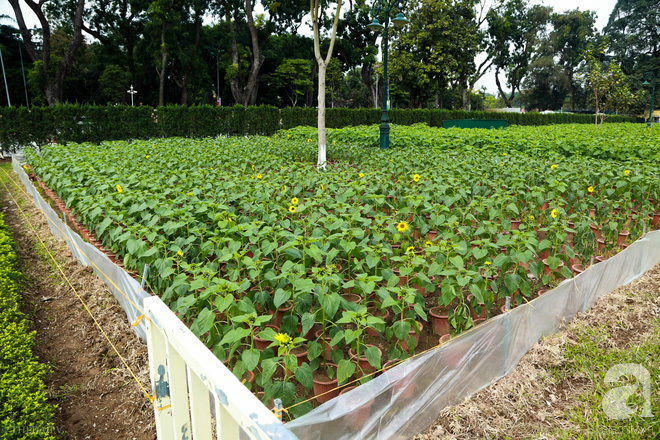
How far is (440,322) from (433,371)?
926 millimetres

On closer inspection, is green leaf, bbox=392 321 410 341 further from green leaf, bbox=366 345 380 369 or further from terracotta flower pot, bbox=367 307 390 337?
terracotta flower pot, bbox=367 307 390 337

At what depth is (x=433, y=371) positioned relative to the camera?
2.38 m

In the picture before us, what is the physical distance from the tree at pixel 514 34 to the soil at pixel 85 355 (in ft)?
136

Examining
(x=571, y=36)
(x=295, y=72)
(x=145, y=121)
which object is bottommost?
(x=145, y=121)

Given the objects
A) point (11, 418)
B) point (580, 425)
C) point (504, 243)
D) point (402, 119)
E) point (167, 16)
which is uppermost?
point (167, 16)

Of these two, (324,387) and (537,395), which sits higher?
(324,387)

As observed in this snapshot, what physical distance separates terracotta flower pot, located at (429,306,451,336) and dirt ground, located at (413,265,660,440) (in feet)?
1.75

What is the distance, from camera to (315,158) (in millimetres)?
11469

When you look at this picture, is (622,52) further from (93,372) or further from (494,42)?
(93,372)

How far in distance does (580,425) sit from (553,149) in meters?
9.05

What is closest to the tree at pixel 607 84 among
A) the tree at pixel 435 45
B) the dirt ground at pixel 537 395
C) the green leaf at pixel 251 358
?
the tree at pixel 435 45

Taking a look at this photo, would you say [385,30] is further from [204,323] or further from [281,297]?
[204,323]

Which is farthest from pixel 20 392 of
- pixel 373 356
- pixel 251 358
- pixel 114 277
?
pixel 373 356

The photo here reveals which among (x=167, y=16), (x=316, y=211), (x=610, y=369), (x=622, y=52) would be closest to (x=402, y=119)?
(x=167, y=16)
